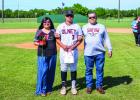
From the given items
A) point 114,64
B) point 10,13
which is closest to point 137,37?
point 114,64

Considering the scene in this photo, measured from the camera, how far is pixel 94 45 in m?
8.56

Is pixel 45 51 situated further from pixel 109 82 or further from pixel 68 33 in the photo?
pixel 109 82

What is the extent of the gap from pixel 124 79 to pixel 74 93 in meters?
2.41

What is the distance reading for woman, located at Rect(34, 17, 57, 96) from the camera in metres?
8.35

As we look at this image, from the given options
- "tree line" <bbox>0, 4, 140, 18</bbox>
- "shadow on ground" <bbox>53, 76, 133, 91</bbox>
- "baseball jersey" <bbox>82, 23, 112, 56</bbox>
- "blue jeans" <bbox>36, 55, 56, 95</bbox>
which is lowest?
"shadow on ground" <bbox>53, 76, 133, 91</bbox>

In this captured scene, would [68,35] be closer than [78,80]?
Yes

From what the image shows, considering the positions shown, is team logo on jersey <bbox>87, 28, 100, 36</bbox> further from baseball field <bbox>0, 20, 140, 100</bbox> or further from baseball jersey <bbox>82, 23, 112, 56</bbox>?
baseball field <bbox>0, 20, 140, 100</bbox>

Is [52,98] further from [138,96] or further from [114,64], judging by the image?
[114,64]

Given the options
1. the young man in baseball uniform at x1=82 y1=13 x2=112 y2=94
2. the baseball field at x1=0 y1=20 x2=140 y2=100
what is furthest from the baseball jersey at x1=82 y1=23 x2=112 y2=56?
the baseball field at x1=0 y1=20 x2=140 y2=100

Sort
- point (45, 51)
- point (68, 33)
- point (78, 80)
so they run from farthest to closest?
1. point (78, 80)
2. point (45, 51)
3. point (68, 33)

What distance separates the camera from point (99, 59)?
868cm

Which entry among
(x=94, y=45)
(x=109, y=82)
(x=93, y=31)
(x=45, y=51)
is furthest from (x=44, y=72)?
(x=109, y=82)

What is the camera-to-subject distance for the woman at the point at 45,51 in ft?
27.4

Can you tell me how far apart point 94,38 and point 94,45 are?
0.16m
